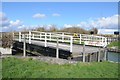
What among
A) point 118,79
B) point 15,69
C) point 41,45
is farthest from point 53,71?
point 41,45

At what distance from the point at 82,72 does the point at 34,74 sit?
191cm

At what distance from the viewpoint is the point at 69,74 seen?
374 inches

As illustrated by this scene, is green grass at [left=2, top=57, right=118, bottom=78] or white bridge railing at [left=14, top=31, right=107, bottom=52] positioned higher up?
white bridge railing at [left=14, top=31, right=107, bottom=52]

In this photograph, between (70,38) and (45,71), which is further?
(70,38)

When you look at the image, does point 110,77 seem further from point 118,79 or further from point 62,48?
point 62,48

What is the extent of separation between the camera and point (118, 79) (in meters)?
9.53

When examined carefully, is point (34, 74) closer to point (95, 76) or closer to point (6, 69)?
point (6, 69)

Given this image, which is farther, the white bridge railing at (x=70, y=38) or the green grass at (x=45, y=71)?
the white bridge railing at (x=70, y=38)

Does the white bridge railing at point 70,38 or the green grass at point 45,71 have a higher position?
the white bridge railing at point 70,38

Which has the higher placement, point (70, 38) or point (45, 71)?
point (70, 38)

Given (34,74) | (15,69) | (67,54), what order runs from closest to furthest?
(34,74) → (15,69) → (67,54)

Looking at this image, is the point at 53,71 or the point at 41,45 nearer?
the point at 53,71

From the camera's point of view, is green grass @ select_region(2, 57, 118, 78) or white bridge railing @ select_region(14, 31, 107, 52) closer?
green grass @ select_region(2, 57, 118, 78)

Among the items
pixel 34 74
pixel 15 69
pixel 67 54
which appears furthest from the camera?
pixel 67 54
